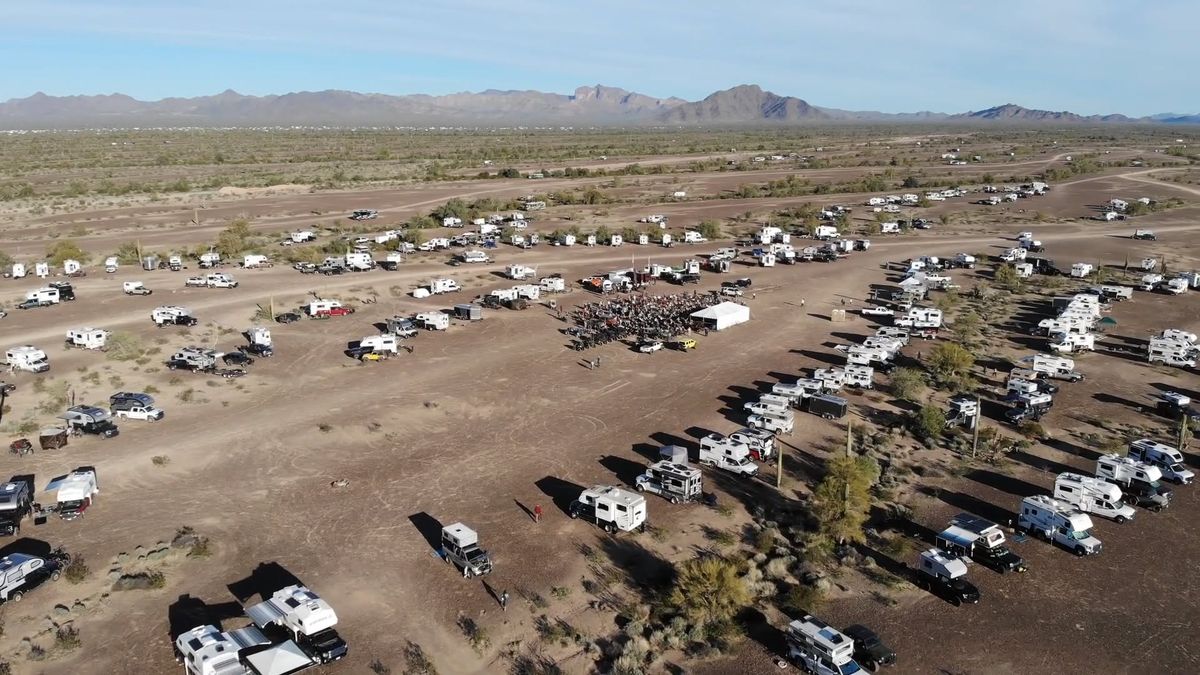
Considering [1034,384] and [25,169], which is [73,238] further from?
[1034,384]

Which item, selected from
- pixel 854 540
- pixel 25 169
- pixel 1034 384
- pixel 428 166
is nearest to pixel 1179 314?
pixel 1034 384

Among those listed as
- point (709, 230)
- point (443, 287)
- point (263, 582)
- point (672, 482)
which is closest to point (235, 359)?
point (443, 287)

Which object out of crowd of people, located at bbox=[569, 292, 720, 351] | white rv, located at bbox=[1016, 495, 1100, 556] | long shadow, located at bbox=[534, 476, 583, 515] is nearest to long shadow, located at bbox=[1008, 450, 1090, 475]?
white rv, located at bbox=[1016, 495, 1100, 556]

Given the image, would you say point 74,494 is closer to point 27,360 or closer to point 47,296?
point 27,360

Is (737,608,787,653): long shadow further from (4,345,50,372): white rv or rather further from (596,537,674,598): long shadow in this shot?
(4,345,50,372): white rv

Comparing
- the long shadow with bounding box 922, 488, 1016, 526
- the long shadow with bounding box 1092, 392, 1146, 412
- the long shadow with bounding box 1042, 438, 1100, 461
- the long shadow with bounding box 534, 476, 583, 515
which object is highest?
the long shadow with bounding box 1092, 392, 1146, 412

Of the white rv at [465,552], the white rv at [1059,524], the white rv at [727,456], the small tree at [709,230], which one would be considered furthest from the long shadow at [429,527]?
the small tree at [709,230]
